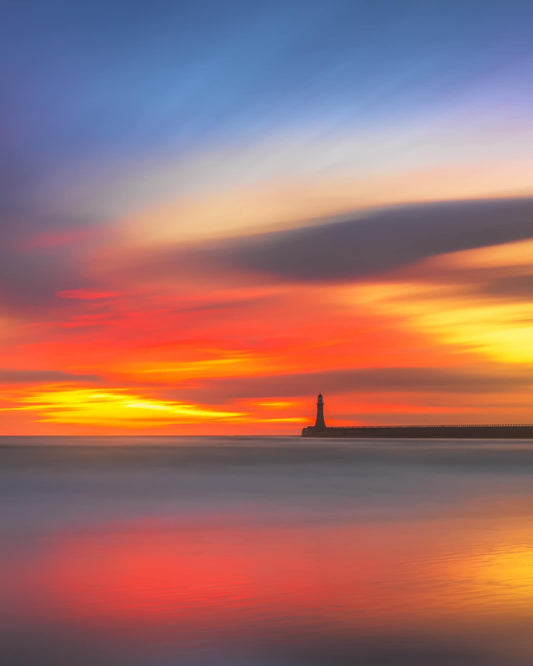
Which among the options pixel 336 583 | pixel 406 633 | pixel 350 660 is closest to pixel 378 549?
pixel 336 583

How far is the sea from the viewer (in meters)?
9.90

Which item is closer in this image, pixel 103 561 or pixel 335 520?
pixel 103 561

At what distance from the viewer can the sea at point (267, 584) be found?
32.5ft

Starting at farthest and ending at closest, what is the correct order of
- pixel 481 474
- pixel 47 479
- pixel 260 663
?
pixel 481 474 < pixel 47 479 < pixel 260 663

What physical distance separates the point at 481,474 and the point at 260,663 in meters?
45.2

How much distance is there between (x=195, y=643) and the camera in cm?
1010

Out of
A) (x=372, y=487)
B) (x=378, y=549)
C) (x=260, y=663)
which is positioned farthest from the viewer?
(x=372, y=487)

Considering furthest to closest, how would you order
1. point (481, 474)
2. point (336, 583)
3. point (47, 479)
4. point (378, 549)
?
1. point (481, 474)
2. point (47, 479)
3. point (378, 549)
4. point (336, 583)

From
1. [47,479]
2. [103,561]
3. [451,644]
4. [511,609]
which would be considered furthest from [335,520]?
[47,479]

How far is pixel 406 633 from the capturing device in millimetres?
10672

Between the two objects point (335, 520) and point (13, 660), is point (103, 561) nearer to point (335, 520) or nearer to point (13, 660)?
point (13, 660)

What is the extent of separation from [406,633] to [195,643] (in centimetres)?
260

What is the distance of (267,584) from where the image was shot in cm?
1430

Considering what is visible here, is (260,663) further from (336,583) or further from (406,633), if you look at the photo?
(336,583)
